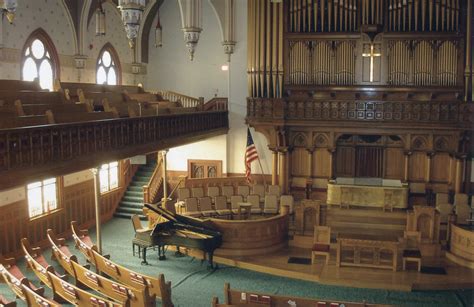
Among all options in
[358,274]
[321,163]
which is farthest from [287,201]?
[358,274]

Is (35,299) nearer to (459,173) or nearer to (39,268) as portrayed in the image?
(39,268)

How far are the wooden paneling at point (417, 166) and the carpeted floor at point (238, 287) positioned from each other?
26.4 ft

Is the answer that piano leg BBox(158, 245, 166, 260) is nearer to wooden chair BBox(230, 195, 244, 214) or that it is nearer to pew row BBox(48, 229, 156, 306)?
pew row BBox(48, 229, 156, 306)

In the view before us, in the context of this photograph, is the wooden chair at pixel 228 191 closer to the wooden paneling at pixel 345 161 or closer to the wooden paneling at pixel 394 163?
the wooden paneling at pixel 345 161

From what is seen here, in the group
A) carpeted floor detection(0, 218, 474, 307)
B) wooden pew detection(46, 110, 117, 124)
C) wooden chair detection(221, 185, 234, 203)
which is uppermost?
wooden pew detection(46, 110, 117, 124)

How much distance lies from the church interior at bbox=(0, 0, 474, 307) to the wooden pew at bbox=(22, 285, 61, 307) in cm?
13

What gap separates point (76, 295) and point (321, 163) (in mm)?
13816

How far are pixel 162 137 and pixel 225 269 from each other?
4619 mm

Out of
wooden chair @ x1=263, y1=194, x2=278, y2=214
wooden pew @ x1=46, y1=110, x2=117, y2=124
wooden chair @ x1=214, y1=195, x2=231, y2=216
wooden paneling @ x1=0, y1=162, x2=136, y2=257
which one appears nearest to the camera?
wooden pew @ x1=46, y1=110, x2=117, y2=124

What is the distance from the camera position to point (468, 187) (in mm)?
21344

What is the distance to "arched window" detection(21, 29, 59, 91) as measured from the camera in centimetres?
1819

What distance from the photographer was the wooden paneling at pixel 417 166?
21922 millimetres

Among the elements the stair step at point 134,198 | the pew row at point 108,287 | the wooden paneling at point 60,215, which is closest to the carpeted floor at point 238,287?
the wooden paneling at point 60,215

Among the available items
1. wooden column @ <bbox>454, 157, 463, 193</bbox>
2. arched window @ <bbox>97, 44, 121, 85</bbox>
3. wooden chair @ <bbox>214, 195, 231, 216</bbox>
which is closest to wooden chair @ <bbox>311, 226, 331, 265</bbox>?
wooden chair @ <bbox>214, 195, 231, 216</bbox>
